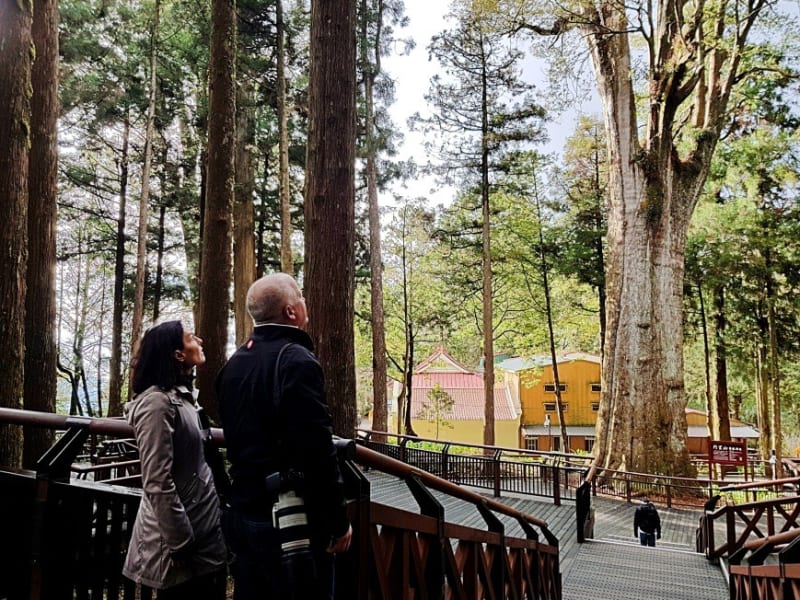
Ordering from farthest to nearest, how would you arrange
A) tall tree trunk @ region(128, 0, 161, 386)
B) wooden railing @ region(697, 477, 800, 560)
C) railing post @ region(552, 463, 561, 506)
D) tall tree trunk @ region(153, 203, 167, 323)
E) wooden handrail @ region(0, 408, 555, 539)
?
1. tall tree trunk @ region(153, 203, 167, 323)
2. tall tree trunk @ region(128, 0, 161, 386)
3. railing post @ region(552, 463, 561, 506)
4. wooden railing @ region(697, 477, 800, 560)
5. wooden handrail @ region(0, 408, 555, 539)

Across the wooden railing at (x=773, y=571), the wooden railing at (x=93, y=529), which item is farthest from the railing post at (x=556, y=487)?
the wooden railing at (x=93, y=529)

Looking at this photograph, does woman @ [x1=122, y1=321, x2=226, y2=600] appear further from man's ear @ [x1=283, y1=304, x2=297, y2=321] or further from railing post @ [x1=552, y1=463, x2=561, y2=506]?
railing post @ [x1=552, y1=463, x2=561, y2=506]

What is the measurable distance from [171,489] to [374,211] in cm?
1962

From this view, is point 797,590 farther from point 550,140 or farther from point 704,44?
point 550,140

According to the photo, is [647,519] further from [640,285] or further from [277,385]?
[277,385]

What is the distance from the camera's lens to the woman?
6.40 ft

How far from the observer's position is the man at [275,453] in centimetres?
170

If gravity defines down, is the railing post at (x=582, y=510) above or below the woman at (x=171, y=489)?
below

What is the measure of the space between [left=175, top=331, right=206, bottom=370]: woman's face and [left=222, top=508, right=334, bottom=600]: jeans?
659 mm

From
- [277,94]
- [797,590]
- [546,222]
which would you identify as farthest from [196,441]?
[546,222]

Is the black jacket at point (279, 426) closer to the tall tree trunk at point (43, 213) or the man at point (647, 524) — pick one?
the tall tree trunk at point (43, 213)

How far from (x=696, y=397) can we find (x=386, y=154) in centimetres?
3360

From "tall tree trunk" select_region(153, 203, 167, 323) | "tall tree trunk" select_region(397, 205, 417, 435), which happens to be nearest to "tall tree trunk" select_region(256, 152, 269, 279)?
"tall tree trunk" select_region(153, 203, 167, 323)

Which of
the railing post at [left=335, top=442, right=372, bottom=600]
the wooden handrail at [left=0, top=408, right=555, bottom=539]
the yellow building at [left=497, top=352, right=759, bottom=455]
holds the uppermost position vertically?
the wooden handrail at [left=0, top=408, right=555, bottom=539]
